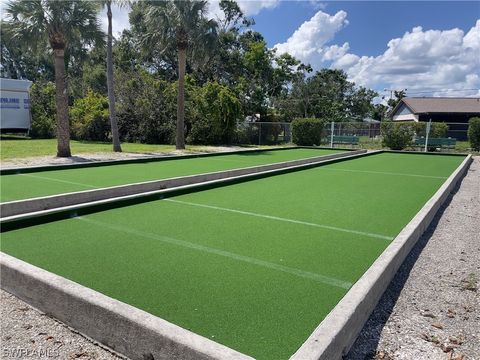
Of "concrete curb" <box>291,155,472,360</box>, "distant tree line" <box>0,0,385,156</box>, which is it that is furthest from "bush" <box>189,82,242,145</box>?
"concrete curb" <box>291,155,472,360</box>

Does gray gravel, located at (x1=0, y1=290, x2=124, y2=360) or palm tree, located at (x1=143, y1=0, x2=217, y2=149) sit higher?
palm tree, located at (x1=143, y1=0, x2=217, y2=149)

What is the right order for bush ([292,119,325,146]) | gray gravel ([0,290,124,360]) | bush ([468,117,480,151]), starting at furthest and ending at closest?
bush ([292,119,325,146]) → bush ([468,117,480,151]) → gray gravel ([0,290,124,360])

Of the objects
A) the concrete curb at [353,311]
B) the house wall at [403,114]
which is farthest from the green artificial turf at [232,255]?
the house wall at [403,114]

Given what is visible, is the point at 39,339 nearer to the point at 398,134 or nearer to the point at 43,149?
the point at 43,149

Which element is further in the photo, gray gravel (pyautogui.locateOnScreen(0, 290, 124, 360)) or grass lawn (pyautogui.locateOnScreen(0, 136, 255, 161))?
grass lawn (pyautogui.locateOnScreen(0, 136, 255, 161))

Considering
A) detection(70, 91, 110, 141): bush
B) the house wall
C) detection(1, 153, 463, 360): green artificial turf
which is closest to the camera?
detection(1, 153, 463, 360): green artificial turf

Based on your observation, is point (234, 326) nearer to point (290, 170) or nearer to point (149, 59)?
point (290, 170)

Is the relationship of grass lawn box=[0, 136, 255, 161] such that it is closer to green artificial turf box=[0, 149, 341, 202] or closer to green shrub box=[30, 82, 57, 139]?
green artificial turf box=[0, 149, 341, 202]

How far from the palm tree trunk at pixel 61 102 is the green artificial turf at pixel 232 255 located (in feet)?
28.1

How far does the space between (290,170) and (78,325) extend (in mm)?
8545

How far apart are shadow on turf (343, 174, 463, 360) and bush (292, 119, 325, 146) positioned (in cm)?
1956

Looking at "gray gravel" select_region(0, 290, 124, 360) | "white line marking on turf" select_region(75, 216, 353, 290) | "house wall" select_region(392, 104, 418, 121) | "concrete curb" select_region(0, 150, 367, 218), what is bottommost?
"gray gravel" select_region(0, 290, 124, 360)

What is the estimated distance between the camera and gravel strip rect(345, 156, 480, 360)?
2.62m

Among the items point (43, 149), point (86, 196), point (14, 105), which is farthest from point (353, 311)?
point (14, 105)
